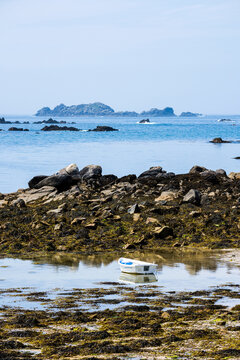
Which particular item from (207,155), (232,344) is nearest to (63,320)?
(232,344)

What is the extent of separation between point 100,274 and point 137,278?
1.65 meters

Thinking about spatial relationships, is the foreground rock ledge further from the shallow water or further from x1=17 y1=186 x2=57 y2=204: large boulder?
the shallow water

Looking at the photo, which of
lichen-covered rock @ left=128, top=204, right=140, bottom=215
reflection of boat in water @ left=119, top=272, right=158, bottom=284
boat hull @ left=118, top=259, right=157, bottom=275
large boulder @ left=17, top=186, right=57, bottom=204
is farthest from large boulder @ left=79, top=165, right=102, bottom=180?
reflection of boat in water @ left=119, top=272, right=158, bottom=284

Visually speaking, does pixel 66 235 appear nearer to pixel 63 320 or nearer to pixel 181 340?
pixel 63 320

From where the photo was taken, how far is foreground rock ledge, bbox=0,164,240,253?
32.4 meters

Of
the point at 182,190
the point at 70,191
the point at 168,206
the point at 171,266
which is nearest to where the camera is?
the point at 171,266

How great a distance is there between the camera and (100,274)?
84.4 feet

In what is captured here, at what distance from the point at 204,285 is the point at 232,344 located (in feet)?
25.9

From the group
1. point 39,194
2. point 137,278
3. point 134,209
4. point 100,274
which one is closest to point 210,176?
point 134,209

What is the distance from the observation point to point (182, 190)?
4066cm

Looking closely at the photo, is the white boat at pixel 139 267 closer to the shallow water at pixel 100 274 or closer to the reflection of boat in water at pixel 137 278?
the reflection of boat in water at pixel 137 278

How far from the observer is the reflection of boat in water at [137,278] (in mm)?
24422

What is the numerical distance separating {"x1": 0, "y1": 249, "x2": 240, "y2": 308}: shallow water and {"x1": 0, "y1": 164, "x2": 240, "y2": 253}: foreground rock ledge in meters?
2.13

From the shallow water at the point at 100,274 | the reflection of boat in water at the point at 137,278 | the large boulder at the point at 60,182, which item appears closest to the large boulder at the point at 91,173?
the large boulder at the point at 60,182
